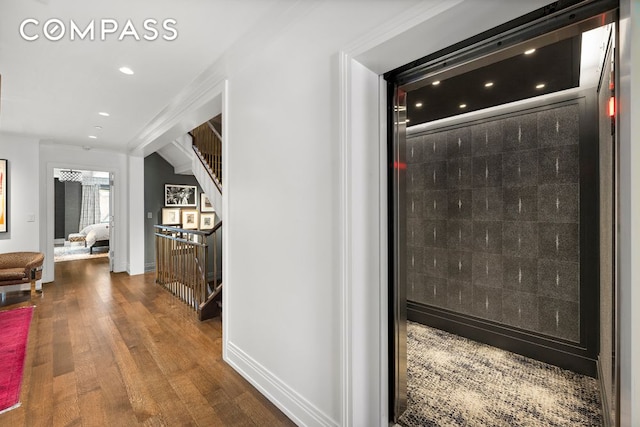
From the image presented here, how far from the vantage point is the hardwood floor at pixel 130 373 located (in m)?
1.84

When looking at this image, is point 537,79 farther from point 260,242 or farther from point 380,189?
point 260,242

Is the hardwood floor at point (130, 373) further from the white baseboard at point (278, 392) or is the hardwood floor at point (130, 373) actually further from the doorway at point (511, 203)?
the doorway at point (511, 203)

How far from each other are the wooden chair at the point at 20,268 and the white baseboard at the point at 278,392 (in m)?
3.80

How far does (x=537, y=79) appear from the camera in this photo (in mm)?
2252

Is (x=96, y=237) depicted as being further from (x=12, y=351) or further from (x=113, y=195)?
(x=12, y=351)

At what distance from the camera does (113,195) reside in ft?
20.3

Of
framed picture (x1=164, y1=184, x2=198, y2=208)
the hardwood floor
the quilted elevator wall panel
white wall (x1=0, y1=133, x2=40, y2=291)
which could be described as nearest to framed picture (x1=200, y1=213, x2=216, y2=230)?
framed picture (x1=164, y1=184, x2=198, y2=208)

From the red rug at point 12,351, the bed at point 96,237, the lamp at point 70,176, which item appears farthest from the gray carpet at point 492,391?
the lamp at point 70,176

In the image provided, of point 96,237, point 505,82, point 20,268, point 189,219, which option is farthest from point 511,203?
point 96,237

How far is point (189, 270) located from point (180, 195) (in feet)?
11.2

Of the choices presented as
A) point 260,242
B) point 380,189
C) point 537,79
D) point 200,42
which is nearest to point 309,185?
point 380,189

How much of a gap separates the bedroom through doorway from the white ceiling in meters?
6.55

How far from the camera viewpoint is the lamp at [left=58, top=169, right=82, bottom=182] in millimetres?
9659

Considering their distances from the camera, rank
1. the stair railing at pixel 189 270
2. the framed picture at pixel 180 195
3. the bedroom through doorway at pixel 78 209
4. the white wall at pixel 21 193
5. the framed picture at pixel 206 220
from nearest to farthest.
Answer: the stair railing at pixel 189 270, the white wall at pixel 21 193, the framed picture at pixel 180 195, the framed picture at pixel 206 220, the bedroom through doorway at pixel 78 209
